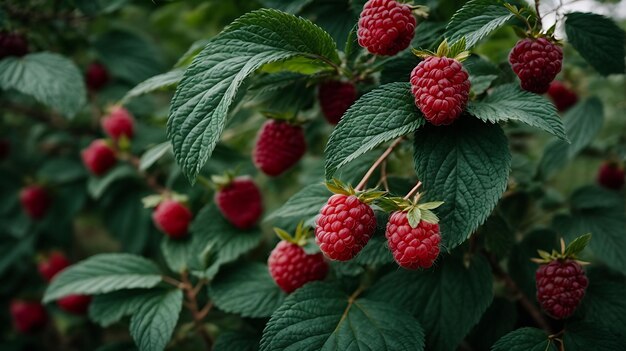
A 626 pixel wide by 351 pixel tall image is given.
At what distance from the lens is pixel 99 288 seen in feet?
3.55

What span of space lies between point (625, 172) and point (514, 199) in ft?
1.63

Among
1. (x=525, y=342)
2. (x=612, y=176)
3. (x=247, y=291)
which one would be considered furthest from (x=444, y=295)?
(x=612, y=176)

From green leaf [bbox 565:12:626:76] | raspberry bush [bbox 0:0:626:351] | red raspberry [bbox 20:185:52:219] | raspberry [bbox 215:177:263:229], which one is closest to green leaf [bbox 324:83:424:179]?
raspberry bush [bbox 0:0:626:351]

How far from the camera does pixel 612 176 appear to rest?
1.46 metres

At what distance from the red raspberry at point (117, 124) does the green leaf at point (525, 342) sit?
1194mm

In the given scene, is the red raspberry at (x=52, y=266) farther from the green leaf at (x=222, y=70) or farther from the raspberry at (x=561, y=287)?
the raspberry at (x=561, y=287)

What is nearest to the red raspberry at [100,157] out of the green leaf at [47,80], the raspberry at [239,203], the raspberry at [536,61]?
the green leaf at [47,80]

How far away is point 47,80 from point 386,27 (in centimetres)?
86

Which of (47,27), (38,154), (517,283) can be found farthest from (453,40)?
(38,154)

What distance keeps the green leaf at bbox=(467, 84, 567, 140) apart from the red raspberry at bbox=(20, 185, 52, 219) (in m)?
1.56

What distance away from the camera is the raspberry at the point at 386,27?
0.77 metres

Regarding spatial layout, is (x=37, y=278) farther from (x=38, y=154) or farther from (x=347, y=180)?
(x=347, y=180)

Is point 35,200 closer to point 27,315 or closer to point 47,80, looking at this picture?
point 27,315

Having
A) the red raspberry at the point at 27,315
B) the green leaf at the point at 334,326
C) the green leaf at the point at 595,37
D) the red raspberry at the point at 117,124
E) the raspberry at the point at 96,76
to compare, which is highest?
the green leaf at the point at 595,37
